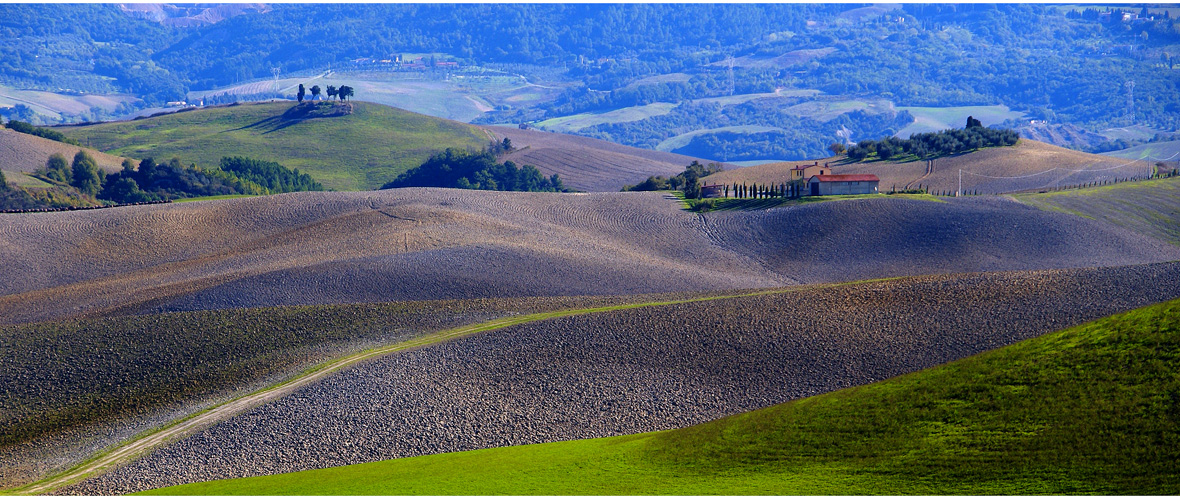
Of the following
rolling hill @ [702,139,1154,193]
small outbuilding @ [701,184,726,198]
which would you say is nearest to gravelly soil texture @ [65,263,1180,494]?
small outbuilding @ [701,184,726,198]

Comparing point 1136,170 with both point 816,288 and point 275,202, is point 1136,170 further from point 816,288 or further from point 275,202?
point 275,202

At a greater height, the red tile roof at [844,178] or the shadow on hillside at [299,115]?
the shadow on hillside at [299,115]

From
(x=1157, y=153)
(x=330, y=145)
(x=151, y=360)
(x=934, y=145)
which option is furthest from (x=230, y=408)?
(x=330, y=145)

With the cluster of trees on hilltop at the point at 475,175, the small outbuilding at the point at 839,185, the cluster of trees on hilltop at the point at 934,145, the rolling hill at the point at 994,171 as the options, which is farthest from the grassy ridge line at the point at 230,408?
the cluster of trees on hilltop at the point at 475,175

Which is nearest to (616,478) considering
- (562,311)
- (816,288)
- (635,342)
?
(635,342)

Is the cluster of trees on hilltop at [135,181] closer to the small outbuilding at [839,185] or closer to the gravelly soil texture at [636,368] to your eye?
the small outbuilding at [839,185]

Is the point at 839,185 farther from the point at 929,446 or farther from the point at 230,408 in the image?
the point at 929,446
